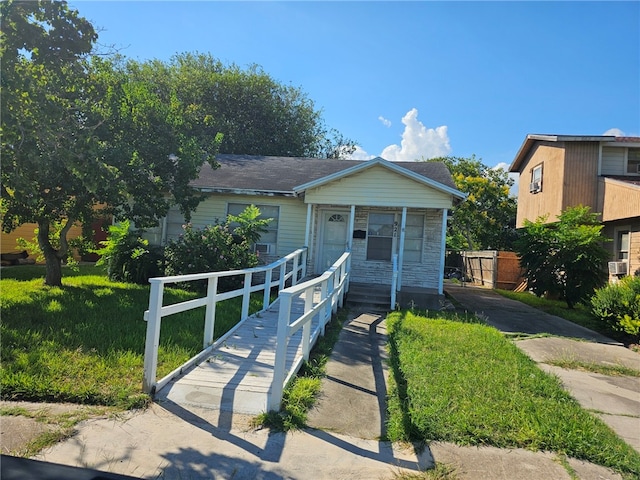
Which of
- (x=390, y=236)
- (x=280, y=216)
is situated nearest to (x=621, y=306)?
(x=390, y=236)

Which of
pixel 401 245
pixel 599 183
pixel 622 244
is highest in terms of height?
pixel 599 183

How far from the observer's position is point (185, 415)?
11.9 feet

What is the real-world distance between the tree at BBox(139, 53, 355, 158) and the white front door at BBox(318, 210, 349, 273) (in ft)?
51.2

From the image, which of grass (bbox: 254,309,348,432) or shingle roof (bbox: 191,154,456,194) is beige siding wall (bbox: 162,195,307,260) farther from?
grass (bbox: 254,309,348,432)

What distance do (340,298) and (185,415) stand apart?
608cm

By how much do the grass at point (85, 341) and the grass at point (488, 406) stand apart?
8.54 feet

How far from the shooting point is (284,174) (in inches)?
550

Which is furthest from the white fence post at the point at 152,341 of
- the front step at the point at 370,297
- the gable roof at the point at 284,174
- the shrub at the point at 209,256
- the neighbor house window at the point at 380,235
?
the neighbor house window at the point at 380,235

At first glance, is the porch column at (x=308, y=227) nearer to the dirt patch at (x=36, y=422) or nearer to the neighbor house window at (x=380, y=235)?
the neighbor house window at (x=380, y=235)

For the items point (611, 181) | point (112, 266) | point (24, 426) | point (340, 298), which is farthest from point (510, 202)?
point (24, 426)

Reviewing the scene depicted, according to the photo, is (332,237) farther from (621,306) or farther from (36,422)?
(36,422)

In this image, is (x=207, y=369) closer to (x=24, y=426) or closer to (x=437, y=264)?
(x=24, y=426)

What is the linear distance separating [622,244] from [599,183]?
2.37m

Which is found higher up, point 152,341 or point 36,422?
point 152,341
